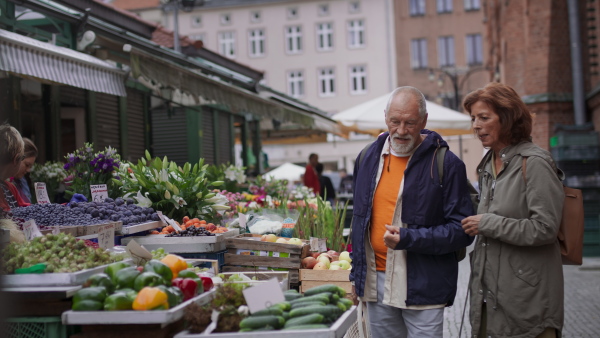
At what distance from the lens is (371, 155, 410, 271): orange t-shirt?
3512 mm

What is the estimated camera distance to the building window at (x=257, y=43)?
47688 millimetres

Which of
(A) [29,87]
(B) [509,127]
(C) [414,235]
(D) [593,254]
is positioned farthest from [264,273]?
(D) [593,254]

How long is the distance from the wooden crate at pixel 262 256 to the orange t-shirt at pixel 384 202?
4.38ft

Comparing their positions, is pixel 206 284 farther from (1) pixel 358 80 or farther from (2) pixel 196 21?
(2) pixel 196 21

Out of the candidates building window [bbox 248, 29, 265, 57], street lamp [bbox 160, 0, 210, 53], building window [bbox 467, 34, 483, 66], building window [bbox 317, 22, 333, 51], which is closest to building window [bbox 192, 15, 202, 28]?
building window [bbox 248, 29, 265, 57]

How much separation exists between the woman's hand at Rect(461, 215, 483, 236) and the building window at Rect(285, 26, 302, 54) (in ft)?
145

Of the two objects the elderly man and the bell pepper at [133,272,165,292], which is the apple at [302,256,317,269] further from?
the bell pepper at [133,272,165,292]

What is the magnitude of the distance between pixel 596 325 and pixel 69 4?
766cm

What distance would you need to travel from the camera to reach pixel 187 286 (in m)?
3.09

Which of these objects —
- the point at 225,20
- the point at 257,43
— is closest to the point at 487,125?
the point at 257,43

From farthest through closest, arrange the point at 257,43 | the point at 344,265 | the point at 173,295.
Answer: the point at 257,43, the point at 344,265, the point at 173,295

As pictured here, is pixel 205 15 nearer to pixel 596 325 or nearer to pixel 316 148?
pixel 316 148

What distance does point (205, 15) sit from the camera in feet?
160

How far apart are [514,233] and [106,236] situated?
245 cm
